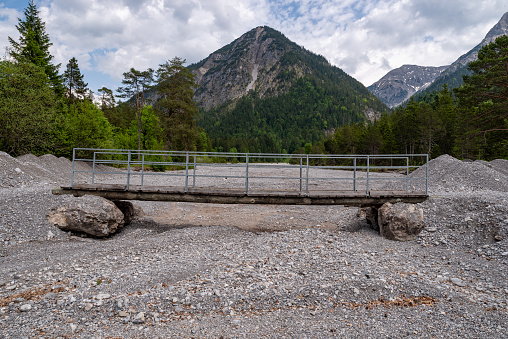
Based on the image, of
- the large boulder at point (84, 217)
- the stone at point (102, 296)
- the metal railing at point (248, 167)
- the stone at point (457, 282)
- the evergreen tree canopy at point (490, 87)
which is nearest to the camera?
the stone at point (102, 296)

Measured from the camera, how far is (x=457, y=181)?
672 inches

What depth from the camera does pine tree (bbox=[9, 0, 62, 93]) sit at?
30719 millimetres

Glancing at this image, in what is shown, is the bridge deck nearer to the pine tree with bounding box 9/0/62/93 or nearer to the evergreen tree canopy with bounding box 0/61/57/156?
the evergreen tree canopy with bounding box 0/61/57/156

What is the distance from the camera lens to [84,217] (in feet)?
32.3

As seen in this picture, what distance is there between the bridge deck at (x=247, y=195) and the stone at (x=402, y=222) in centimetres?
64

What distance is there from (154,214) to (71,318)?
9450 millimetres

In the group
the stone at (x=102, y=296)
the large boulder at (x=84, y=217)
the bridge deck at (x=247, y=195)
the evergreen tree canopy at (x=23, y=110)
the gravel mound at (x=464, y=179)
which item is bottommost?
the stone at (x=102, y=296)

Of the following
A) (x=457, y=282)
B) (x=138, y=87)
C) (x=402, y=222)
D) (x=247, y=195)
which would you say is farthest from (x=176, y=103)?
(x=457, y=282)

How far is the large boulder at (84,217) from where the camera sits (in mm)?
9859

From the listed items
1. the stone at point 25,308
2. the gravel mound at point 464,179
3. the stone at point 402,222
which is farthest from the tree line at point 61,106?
the gravel mound at point 464,179

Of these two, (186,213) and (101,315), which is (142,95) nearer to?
(186,213)

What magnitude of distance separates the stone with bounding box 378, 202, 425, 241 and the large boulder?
1055 cm

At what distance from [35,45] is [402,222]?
40947mm

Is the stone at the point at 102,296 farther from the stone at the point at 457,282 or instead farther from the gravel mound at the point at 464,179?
the gravel mound at the point at 464,179
